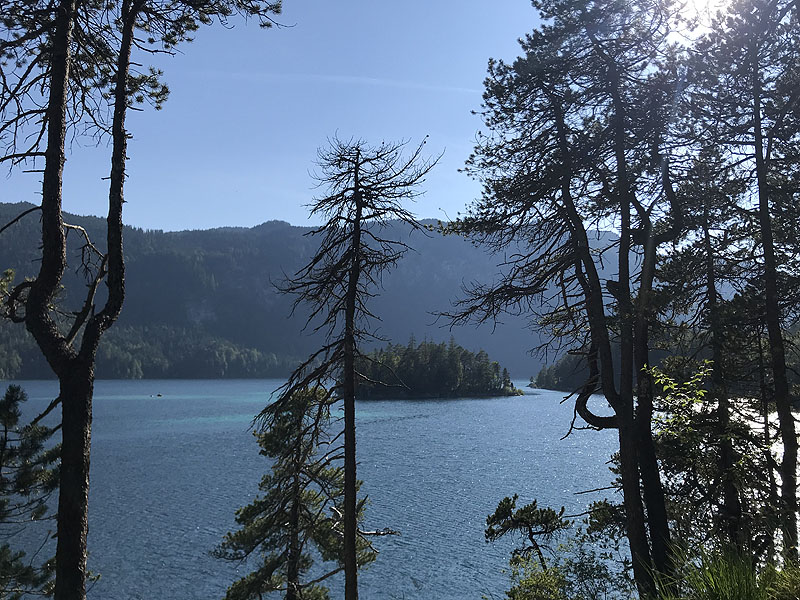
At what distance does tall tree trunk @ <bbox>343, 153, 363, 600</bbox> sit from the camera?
31.2 feet

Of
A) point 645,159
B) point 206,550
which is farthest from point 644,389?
point 206,550

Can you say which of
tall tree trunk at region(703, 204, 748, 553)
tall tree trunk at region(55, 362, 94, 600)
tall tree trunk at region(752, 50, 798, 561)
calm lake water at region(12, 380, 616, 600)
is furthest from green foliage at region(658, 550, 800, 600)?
calm lake water at region(12, 380, 616, 600)

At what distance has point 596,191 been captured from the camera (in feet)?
36.3

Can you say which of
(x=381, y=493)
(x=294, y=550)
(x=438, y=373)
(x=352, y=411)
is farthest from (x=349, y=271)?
(x=438, y=373)

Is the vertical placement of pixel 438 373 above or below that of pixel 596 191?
below

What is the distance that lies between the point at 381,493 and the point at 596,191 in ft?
98.5

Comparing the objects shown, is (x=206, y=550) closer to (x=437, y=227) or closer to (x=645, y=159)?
(x=437, y=227)

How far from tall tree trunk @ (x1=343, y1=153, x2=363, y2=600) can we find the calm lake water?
15248 millimetres

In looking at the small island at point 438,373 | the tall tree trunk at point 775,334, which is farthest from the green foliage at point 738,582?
the small island at point 438,373

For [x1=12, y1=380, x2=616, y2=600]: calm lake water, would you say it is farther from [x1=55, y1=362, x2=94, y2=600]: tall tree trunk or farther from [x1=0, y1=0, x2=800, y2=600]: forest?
[x1=55, y1=362, x2=94, y2=600]: tall tree trunk

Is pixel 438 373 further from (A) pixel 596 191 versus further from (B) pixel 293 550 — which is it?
(A) pixel 596 191

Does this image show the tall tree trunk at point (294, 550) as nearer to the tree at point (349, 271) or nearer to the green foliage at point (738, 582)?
the tree at point (349, 271)

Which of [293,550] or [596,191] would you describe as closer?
[596,191]

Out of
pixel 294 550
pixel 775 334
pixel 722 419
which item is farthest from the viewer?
pixel 294 550
